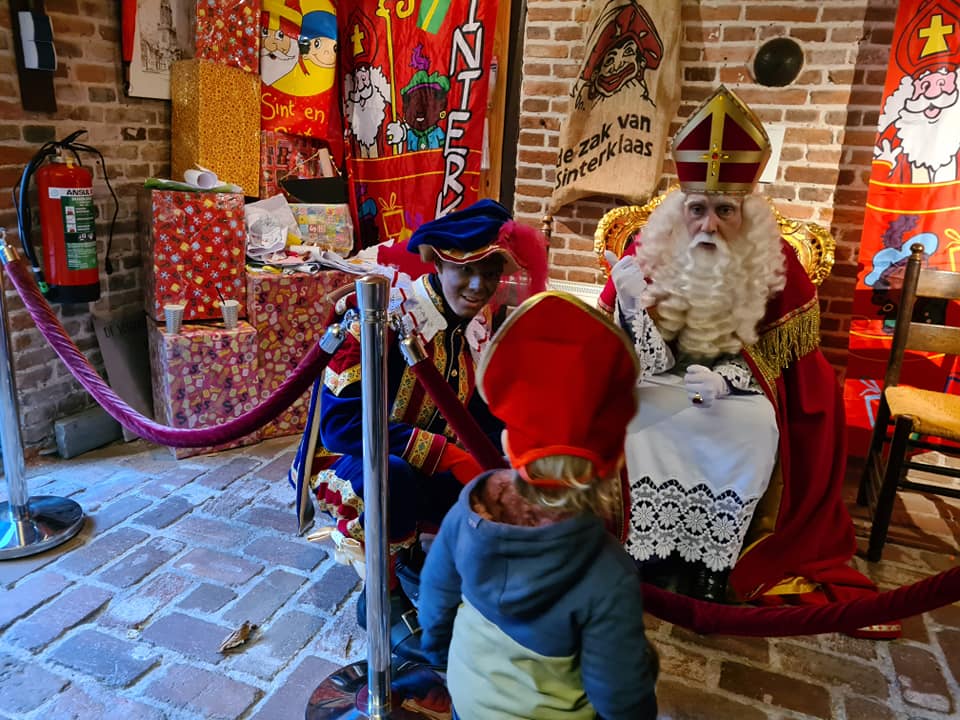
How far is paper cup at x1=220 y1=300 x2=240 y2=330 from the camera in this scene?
353 cm

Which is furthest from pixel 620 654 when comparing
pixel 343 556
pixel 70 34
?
pixel 70 34

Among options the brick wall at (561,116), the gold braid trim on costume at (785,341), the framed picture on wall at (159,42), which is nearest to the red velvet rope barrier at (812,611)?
the gold braid trim on costume at (785,341)

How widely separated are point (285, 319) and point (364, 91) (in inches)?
69.6

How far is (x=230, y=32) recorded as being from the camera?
3.84 m

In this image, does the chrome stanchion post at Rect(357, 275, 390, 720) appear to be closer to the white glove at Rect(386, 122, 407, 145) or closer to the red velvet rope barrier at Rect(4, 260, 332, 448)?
the red velvet rope barrier at Rect(4, 260, 332, 448)

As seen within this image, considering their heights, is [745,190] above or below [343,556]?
above

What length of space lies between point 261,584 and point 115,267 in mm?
2128

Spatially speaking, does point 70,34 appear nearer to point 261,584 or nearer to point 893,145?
point 261,584

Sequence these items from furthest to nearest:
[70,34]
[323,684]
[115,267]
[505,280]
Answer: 1. [115,267]
2. [70,34]
3. [505,280]
4. [323,684]

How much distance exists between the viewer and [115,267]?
3.75m

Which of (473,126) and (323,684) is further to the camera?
(473,126)

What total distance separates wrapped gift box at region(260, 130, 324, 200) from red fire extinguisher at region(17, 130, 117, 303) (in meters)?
1.08

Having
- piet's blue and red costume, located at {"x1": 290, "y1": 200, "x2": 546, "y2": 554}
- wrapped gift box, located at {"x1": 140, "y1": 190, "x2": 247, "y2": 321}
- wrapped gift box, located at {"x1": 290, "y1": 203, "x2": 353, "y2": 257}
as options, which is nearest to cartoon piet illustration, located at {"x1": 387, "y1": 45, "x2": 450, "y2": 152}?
wrapped gift box, located at {"x1": 290, "y1": 203, "x2": 353, "y2": 257}

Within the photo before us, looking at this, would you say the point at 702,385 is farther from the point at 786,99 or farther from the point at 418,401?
the point at 786,99
